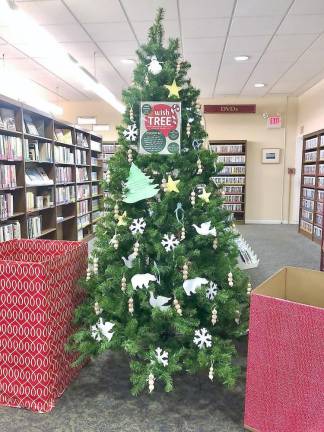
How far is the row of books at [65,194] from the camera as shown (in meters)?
5.22

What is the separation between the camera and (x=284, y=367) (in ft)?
4.51

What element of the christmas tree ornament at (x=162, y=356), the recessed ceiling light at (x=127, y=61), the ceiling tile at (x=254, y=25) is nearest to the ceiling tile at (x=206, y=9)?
the ceiling tile at (x=254, y=25)

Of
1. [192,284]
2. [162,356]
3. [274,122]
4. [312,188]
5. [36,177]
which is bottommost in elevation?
[162,356]

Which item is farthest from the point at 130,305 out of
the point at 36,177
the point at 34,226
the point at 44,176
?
the point at 44,176

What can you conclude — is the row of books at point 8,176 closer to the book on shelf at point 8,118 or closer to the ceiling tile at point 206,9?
the book on shelf at point 8,118

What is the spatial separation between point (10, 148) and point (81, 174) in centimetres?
272

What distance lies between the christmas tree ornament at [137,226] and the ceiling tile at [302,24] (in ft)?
11.5

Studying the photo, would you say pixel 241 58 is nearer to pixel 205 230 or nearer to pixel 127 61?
pixel 127 61

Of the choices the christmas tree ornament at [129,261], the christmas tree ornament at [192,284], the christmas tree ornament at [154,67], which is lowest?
the christmas tree ornament at [192,284]

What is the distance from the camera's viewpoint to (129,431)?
1562mm

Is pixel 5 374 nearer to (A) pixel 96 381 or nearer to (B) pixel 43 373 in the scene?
(B) pixel 43 373

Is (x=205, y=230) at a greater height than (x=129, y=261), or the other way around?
(x=205, y=230)

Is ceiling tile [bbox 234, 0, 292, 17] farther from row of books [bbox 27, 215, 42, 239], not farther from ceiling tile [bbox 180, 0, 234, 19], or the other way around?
row of books [bbox 27, 215, 42, 239]

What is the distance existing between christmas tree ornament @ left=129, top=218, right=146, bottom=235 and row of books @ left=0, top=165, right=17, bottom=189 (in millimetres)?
2343
